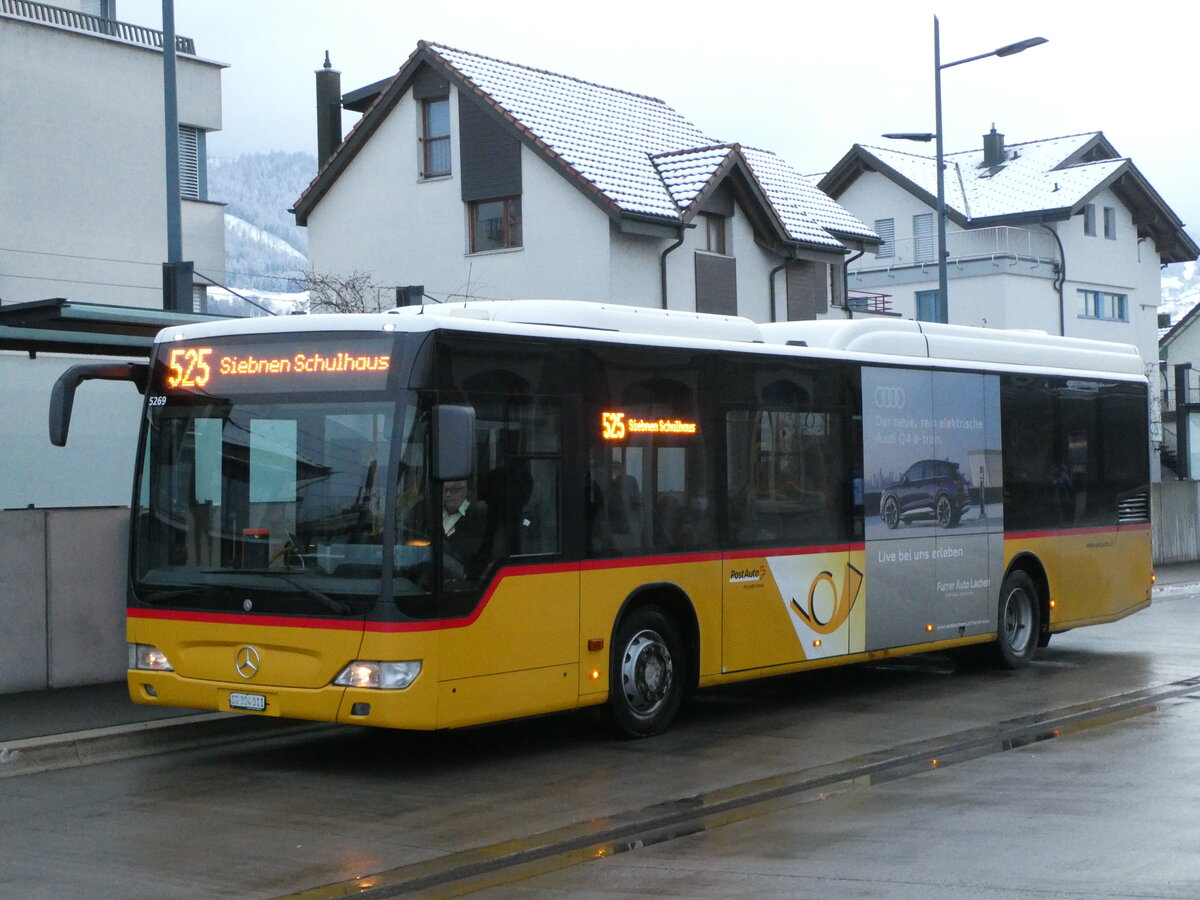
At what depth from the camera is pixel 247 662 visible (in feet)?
34.0

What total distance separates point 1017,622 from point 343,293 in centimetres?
2167

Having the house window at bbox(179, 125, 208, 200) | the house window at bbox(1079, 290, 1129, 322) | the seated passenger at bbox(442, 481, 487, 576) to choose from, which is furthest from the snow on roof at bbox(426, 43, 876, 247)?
the seated passenger at bbox(442, 481, 487, 576)

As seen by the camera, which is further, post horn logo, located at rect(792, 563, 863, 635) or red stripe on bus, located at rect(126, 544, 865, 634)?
post horn logo, located at rect(792, 563, 863, 635)

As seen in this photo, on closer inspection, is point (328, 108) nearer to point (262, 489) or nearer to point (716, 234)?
point (716, 234)

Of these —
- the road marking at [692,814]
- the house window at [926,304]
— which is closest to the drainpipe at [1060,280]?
the house window at [926,304]

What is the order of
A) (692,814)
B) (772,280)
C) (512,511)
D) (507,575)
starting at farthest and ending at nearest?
(772,280) < (512,511) < (507,575) < (692,814)

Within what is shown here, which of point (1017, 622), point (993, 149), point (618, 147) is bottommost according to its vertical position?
point (1017, 622)

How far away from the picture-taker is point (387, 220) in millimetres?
38219

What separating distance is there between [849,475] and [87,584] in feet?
20.6

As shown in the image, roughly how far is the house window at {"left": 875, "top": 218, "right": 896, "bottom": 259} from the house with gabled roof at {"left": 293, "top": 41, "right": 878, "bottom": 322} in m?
19.0

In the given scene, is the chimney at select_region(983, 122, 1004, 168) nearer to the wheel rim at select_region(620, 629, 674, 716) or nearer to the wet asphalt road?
the wet asphalt road

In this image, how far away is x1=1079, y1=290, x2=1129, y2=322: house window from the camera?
5822cm

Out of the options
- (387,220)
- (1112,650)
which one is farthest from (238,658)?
(387,220)

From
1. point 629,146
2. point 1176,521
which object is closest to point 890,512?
point 1176,521
